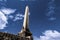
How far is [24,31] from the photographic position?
52.0 feet

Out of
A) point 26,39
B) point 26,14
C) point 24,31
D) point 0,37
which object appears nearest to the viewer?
point 0,37

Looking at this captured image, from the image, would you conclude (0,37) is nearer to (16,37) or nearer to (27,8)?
(16,37)

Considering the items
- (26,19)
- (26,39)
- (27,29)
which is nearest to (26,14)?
(26,19)

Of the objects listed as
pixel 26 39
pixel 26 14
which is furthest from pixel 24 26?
pixel 26 39

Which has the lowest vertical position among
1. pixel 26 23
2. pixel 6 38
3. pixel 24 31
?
pixel 6 38

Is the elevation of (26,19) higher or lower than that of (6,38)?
higher

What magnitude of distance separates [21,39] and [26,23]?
395cm

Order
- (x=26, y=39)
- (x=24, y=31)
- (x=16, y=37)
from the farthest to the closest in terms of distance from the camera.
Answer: (x=24, y=31)
(x=26, y=39)
(x=16, y=37)

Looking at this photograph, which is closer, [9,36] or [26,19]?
[9,36]

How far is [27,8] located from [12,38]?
6360 mm

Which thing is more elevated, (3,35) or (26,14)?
(26,14)

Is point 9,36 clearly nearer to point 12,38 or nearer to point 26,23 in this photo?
point 12,38

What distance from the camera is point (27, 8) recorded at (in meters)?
17.8

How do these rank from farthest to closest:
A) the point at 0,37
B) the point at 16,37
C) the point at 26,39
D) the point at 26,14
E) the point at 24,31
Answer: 1. the point at 26,14
2. the point at 24,31
3. the point at 26,39
4. the point at 16,37
5. the point at 0,37
